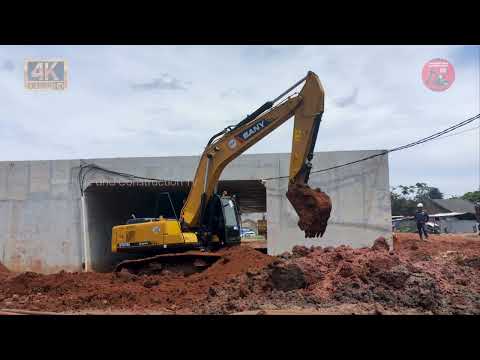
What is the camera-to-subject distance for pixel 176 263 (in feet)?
44.0

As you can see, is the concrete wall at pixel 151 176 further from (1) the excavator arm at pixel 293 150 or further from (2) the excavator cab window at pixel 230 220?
(1) the excavator arm at pixel 293 150

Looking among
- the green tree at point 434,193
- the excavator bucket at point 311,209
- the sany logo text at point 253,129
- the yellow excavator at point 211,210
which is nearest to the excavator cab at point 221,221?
the yellow excavator at point 211,210

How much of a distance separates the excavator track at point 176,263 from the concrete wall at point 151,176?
4.91 metres

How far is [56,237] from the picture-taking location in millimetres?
18359

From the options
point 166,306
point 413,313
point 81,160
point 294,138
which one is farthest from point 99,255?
point 413,313

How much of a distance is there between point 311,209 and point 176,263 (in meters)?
4.52

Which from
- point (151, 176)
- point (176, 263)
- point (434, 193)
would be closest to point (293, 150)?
point (176, 263)

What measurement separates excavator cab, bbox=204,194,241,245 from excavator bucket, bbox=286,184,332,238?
326 centimetres

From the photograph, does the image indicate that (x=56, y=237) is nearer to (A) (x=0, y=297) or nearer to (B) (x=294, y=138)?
(A) (x=0, y=297)

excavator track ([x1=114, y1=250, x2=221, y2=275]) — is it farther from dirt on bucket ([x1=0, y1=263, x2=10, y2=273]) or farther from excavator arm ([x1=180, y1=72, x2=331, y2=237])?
dirt on bucket ([x1=0, y1=263, x2=10, y2=273])

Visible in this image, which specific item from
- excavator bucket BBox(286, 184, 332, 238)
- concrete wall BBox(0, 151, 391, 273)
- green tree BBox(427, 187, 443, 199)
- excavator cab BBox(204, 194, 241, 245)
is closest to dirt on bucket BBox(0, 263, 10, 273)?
concrete wall BBox(0, 151, 391, 273)

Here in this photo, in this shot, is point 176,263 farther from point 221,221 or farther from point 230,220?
point 230,220

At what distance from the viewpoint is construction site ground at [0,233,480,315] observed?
9.03 meters
